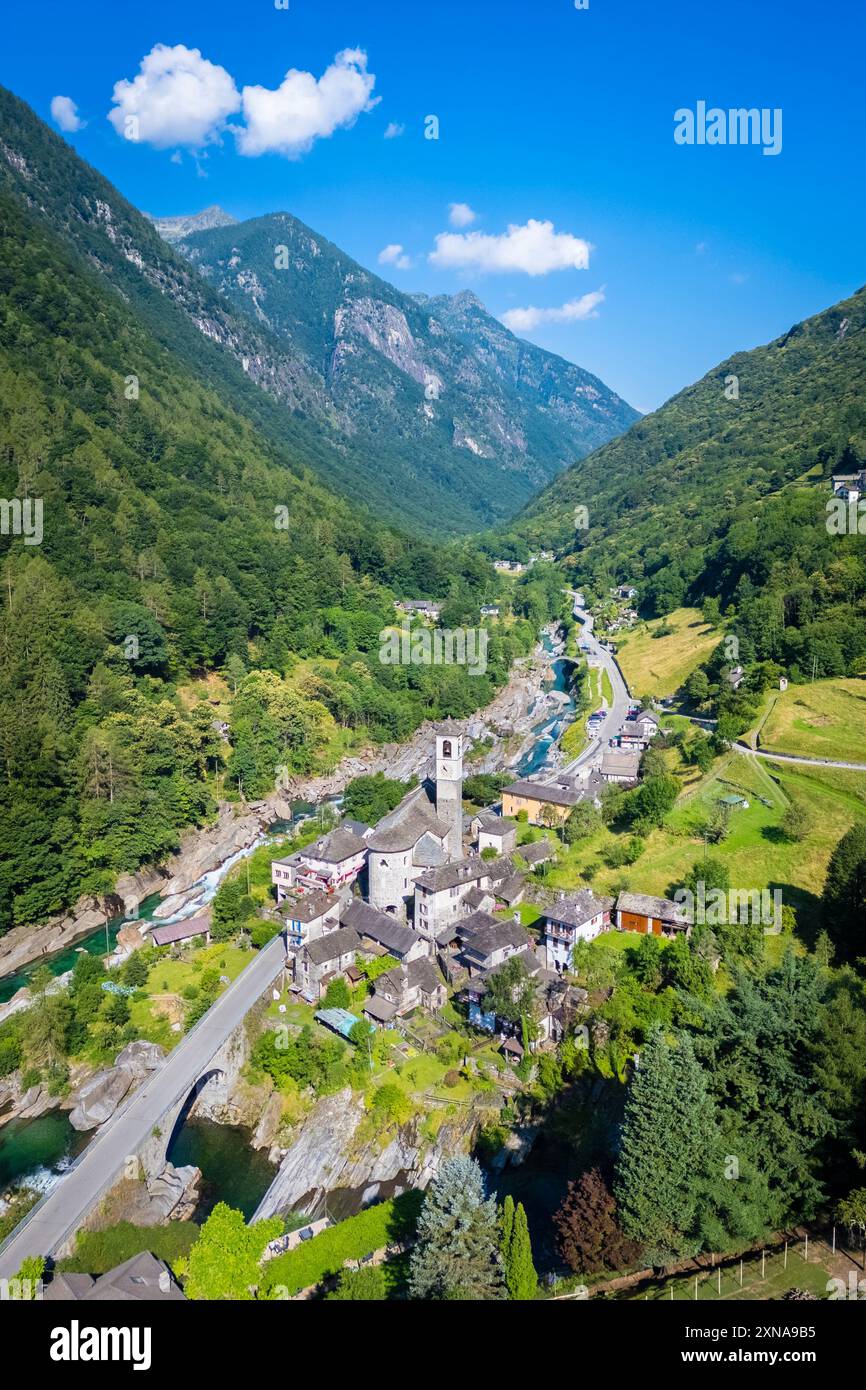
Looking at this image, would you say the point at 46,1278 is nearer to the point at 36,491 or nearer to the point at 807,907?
the point at 807,907

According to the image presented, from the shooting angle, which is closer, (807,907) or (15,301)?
(807,907)

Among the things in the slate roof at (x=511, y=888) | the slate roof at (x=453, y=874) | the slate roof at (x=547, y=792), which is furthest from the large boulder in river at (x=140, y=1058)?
the slate roof at (x=547, y=792)

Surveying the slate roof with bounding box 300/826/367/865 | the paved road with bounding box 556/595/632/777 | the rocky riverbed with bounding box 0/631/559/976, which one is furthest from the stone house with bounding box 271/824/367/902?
the paved road with bounding box 556/595/632/777

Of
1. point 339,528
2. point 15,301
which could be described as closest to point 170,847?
point 339,528

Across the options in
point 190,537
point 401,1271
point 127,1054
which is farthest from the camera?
point 190,537

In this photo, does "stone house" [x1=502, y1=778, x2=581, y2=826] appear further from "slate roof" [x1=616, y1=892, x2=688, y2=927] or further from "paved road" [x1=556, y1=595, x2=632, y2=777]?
"slate roof" [x1=616, y1=892, x2=688, y2=927]

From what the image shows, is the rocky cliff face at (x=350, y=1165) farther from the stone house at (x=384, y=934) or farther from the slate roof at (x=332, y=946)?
the stone house at (x=384, y=934)

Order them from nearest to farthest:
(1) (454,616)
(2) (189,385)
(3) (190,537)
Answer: (3) (190,537) < (1) (454,616) < (2) (189,385)
